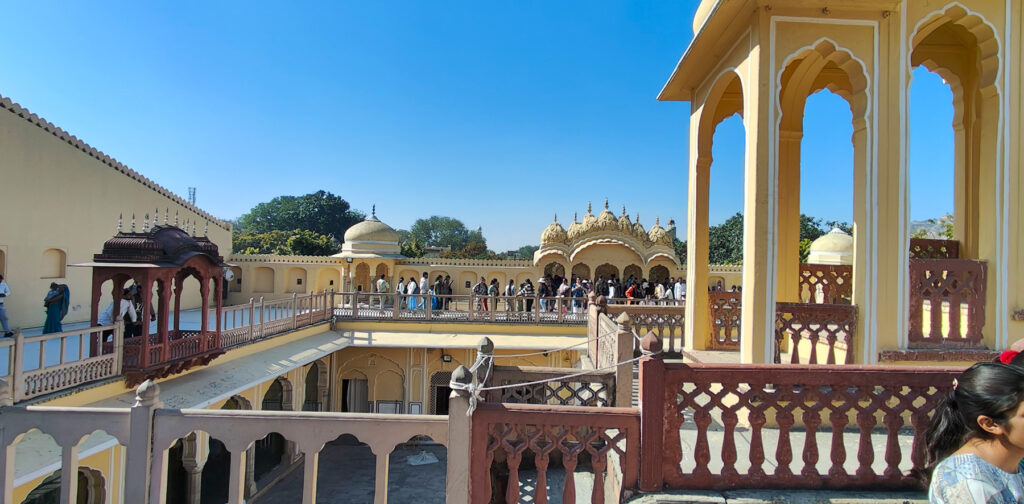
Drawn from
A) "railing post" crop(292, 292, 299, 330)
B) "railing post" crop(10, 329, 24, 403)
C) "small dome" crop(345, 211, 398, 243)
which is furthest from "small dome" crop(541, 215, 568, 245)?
"railing post" crop(10, 329, 24, 403)

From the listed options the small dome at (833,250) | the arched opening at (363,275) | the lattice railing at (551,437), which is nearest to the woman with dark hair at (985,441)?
the lattice railing at (551,437)

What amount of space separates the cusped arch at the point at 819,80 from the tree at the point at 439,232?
79783mm

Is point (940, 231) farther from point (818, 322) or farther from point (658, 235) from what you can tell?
point (818, 322)

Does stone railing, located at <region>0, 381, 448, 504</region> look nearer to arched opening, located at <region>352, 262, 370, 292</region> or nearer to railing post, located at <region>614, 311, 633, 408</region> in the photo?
railing post, located at <region>614, 311, 633, 408</region>

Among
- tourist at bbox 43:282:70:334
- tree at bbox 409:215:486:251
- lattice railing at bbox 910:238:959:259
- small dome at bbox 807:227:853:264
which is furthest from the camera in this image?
tree at bbox 409:215:486:251

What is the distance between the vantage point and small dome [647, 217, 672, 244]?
26312mm

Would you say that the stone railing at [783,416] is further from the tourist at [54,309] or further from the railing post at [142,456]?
the tourist at [54,309]

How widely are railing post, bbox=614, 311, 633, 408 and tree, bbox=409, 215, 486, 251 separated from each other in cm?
8049

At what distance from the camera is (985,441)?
6.36 feet

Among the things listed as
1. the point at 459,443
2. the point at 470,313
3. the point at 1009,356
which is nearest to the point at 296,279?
the point at 470,313

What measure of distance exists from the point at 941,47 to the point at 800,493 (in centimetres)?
645

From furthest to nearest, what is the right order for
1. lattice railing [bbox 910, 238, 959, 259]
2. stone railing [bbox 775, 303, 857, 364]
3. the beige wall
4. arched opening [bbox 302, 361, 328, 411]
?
arched opening [bbox 302, 361, 328, 411] → the beige wall → lattice railing [bbox 910, 238, 959, 259] → stone railing [bbox 775, 303, 857, 364]

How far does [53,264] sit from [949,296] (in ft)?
62.9

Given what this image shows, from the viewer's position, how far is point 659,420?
10.3 ft
